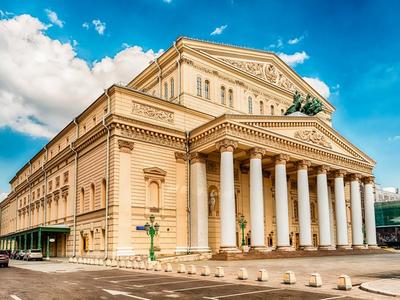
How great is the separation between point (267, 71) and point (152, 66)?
15.4 m

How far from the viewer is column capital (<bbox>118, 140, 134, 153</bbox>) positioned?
3735cm

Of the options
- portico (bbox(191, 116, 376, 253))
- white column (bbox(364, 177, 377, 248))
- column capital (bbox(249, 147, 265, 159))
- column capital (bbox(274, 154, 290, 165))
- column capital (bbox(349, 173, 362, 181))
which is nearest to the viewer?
portico (bbox(191, 116, 376, 253))

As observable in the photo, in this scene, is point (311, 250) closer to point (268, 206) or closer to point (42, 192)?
point (268, 206)

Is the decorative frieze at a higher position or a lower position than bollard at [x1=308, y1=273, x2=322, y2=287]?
higher

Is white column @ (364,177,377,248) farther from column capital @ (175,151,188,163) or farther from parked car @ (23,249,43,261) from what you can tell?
parked car @ (23,249,43,261)

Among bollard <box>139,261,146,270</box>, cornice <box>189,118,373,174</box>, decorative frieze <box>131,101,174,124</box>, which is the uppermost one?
decorative frieze <box>131,101,174,124</box>

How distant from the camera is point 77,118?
47.4 m

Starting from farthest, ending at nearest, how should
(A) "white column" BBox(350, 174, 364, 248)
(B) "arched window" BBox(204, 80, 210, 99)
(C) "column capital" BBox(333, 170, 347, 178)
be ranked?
(A) "white column" BBox(350, 174, 364, 248) < (C) "column capital" BBox(333, 170, 347, 178) < (B) "arched window" BBox(204, 80, 210, 99)

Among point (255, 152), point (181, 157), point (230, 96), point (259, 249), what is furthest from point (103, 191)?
point (230, 96)

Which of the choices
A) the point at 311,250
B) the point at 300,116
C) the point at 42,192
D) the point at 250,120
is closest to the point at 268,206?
the point at 311,250

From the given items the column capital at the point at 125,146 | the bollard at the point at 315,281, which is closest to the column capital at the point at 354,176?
the column capital at the point at 125,146

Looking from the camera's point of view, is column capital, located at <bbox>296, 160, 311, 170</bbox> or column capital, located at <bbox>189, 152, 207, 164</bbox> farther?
column capital, located at <bbox>296, 160, 311, 170</bbox>

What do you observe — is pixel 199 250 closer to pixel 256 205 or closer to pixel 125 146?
pixel 256 205

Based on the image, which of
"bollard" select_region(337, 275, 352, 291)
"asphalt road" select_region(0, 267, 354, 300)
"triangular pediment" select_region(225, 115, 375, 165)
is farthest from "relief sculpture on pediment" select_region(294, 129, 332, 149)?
"bollard" select_region(337, 275, 352, 291)
